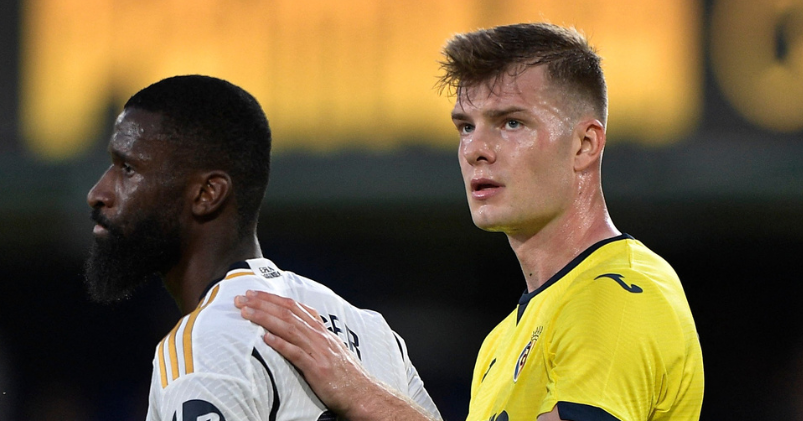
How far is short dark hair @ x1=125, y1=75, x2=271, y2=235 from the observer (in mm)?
2863

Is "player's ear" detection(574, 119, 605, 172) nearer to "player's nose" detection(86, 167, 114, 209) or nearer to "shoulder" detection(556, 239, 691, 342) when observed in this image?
"shoulder" detection(556, 239, 691, 342)

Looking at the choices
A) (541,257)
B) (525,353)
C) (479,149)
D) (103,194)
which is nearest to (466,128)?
(479,149)

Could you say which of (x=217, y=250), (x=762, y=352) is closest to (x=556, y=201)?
(x=217, y=250)

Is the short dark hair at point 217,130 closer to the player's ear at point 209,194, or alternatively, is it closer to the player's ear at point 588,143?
the player's ear at point 209,194

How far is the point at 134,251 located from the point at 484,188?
105 centimetres

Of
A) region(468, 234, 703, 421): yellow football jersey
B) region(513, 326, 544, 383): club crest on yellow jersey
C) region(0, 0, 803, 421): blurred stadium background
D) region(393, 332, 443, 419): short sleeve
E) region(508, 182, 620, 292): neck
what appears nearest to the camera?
region(468, 234, 703, 421): yellow football jersey

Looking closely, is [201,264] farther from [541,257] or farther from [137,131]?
[541,257]

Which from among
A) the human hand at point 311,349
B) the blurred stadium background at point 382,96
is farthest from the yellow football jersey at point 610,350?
the blurred stadium background at point 382,96

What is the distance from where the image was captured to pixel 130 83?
738 centimetres

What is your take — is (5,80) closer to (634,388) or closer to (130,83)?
(130,83)

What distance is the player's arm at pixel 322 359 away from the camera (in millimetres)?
2566

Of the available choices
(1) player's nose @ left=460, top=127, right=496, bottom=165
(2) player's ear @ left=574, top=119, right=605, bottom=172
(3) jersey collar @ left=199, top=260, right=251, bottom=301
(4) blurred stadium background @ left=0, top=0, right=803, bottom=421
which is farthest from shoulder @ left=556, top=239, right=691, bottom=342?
(4) blurred stadium background @ left=0, top=0, right=803, bottom=421

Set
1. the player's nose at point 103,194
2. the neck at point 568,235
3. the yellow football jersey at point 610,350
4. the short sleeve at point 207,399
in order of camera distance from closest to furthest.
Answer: the yellow football jersey at point 610,350
the short sleeve at point 207,399
the neck at point 568,235
the player's nose at point 103,194

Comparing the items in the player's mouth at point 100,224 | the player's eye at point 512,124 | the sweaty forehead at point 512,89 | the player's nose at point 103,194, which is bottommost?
the player's mouth at point 100,224
